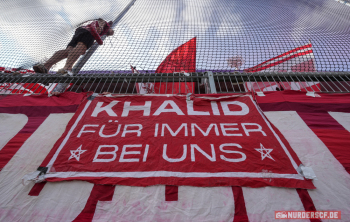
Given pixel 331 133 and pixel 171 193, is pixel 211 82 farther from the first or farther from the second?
pixel 171 193

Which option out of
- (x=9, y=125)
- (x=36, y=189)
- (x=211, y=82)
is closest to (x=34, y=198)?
(x=36, y=189)

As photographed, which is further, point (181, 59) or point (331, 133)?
point (181, 59)

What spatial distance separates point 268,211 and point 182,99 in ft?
4.62

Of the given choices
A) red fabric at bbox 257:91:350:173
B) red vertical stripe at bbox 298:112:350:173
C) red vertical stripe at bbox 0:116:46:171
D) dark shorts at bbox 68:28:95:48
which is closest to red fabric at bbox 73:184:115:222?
red vertical stripe at bbox 0:116:46:171

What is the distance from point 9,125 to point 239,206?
2602 mm

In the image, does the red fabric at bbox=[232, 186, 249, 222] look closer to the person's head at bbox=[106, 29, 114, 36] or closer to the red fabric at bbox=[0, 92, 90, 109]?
the red fabric at bbox=[0, 92, 90, 109]

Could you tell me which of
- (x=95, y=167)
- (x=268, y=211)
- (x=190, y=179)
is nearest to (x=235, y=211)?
(x=268, y=211)

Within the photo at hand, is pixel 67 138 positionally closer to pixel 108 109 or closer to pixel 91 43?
pixel 108 109

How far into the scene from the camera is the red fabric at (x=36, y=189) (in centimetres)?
132

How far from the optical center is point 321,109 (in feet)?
6.63

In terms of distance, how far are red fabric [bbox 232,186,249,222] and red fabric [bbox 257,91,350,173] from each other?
3.45ft

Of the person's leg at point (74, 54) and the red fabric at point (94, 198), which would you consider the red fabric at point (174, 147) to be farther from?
the person's leg at point (74, 54)

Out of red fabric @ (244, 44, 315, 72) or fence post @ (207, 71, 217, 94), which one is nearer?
fence post @ (207, 71, 217, 94)

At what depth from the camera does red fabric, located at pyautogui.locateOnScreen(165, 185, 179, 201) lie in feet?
4.23
